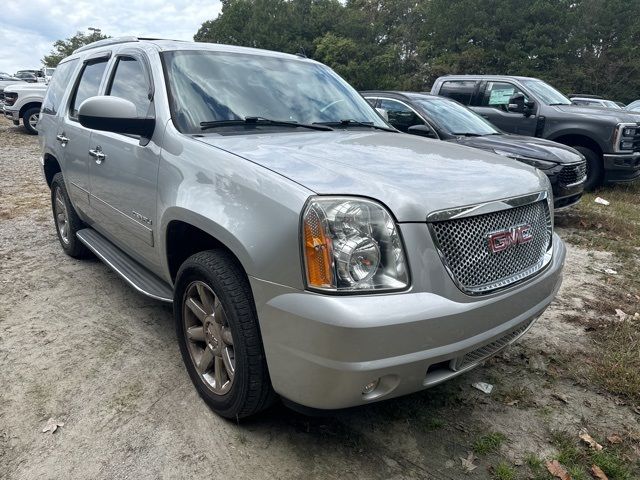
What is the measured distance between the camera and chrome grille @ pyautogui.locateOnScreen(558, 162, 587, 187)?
18.8 ft

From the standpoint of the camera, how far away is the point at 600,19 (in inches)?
1391

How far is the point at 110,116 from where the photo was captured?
257 cm

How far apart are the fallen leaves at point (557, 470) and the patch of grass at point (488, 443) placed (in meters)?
0.22

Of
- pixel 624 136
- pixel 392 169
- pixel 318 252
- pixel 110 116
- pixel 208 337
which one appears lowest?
pixel 208 337

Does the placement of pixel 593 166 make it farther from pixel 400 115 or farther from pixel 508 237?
pixel 508 237

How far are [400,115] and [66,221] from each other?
4.45 meters

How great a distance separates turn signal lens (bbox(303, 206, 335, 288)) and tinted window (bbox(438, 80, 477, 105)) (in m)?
8.30

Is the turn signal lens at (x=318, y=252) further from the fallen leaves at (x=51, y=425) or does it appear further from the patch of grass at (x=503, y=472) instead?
the fallen leaves at (x=51, y=425)

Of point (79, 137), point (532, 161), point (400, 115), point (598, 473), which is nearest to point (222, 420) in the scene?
point (598, 473)

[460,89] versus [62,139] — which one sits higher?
[460,89]

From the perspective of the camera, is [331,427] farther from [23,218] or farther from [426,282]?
[23,218]

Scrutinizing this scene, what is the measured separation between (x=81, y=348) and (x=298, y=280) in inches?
77.7

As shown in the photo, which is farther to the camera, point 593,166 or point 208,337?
point 593,166

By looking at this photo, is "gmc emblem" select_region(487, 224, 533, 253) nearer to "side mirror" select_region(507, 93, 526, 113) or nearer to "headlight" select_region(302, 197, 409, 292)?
"headlight" select_region(302, 197, 409, 292)
